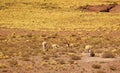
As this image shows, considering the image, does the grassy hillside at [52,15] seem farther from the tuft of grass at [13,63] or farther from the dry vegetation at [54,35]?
the tuft of grass at [13,63]

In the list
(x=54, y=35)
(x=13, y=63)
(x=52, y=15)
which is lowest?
(x=54, y=35)

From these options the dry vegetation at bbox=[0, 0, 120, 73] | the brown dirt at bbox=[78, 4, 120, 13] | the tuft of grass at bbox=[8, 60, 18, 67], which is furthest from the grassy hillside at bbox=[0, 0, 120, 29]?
the tuft of grass at bbox=[8, 60, 18, 67]

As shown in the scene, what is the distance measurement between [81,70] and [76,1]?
70.9 meters

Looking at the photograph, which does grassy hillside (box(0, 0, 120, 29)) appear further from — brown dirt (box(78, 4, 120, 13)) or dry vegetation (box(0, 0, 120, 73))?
brown dirt (box(78, 4, 120, 13))

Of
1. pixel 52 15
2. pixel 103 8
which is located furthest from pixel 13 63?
pixel 103 8

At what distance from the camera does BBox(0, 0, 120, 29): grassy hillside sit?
65.8 meters

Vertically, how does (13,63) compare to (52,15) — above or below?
above

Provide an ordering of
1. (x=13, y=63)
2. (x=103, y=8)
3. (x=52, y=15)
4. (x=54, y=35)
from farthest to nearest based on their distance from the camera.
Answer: (x=103, y=8)
(x=52, y=15)
(x=54, y=35)
(x=13, y=63)

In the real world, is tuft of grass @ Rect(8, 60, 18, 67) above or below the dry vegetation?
above

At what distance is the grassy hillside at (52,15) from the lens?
6581 cm

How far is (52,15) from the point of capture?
2977 inches

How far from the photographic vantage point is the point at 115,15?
76.9m

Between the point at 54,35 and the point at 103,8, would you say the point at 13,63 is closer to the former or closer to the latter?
the point at 54,35

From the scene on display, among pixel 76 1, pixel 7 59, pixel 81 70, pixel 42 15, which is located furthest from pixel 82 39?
pixel 76 1
